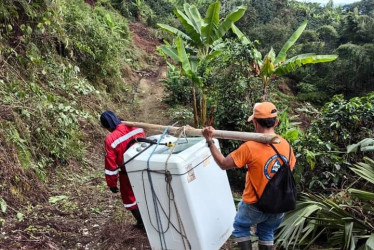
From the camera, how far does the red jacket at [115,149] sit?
361 cm

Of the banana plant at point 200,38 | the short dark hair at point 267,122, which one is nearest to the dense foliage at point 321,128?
the banana plant at point 200,38

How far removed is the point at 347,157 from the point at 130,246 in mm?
3280

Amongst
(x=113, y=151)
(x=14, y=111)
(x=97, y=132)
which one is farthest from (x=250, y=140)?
(x=97, y=132)

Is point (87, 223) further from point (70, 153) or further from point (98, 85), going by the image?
point (98, 85)

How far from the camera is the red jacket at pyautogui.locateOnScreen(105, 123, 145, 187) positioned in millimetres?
3611

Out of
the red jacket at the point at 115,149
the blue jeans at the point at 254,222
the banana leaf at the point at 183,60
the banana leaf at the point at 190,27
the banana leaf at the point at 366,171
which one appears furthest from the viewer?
the banana leaf at the point at 190,27

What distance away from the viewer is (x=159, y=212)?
2998 millimetres

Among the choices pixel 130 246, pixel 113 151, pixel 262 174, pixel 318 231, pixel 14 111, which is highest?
pixel 14 111

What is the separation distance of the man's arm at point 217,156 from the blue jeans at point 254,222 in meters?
0.44

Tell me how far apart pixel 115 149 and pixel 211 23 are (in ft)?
17.0

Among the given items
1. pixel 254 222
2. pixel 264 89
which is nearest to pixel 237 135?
pixel 254 222

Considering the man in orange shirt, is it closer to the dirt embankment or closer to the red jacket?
the red jacket

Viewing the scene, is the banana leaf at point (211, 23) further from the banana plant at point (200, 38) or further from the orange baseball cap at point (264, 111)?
the orange baseball cap at point (264, 111)

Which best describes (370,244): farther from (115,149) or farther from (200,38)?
(200,38)
